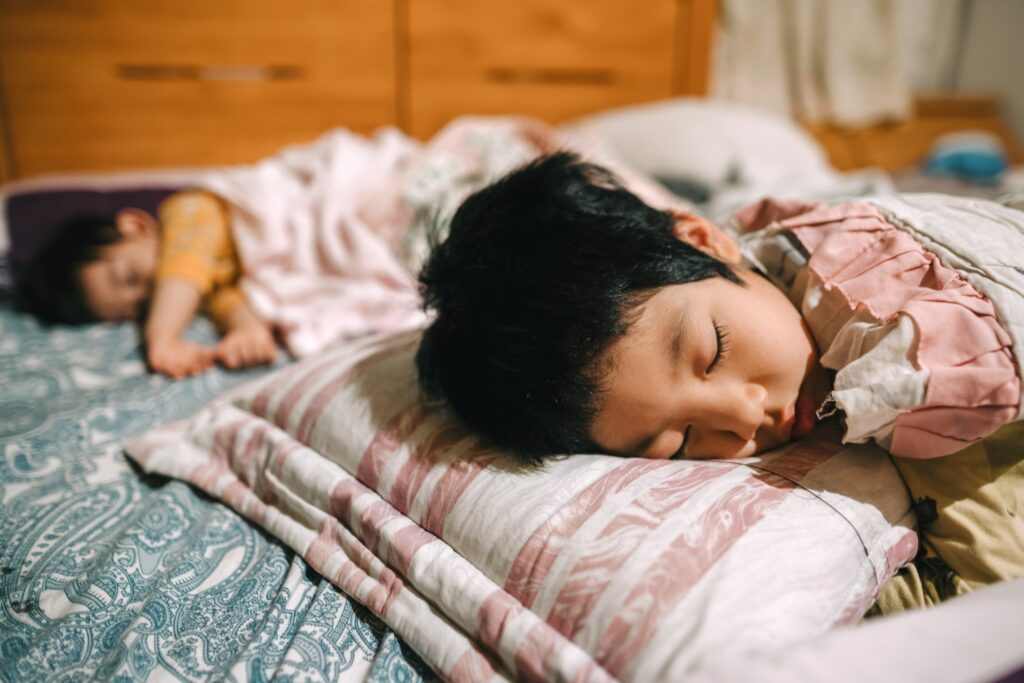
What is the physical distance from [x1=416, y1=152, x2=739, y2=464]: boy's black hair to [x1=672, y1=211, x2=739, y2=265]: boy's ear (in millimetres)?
48

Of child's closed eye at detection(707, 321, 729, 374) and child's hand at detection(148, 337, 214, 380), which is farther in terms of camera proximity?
child's hand at detection(148, 337, 214, 380)

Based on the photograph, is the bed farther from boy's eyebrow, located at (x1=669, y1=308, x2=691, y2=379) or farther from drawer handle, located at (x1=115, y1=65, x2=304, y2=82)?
boy's eyebrow, located at (x1=669, y1=308, x2=691, y2=379)

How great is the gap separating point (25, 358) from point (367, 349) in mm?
694

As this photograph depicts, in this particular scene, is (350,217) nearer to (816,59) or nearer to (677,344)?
(677,344)

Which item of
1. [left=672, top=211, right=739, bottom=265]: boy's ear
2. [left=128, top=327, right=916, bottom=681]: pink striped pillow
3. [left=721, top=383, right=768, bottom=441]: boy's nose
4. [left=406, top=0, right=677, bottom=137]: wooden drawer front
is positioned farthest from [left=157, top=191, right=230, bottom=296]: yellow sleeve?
[left=721, top=383, right=768, bottom=441]: boy's nose

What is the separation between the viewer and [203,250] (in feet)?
4.48

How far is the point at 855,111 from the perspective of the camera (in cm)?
247

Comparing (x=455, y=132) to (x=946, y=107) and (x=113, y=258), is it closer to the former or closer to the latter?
(x=113, y=258)

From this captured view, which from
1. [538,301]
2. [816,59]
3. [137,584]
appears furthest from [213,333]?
[816,59]

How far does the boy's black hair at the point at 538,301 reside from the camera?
62 centimetres

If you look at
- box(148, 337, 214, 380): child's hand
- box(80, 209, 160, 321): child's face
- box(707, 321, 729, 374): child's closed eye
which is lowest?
box(148, 337, 214, 380): child's hand

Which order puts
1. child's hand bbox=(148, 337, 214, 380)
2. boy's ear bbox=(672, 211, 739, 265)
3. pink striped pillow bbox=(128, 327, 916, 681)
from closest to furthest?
pink striped pillow bbox=(128, 327, 916, 681) < boy's ear bbox=(672, 211, 739, 265) < child's hand bbox=(148, 337, 214, 380)

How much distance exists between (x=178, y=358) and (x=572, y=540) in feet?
2.72

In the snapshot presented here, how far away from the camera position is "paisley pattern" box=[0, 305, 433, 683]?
1.83ft
